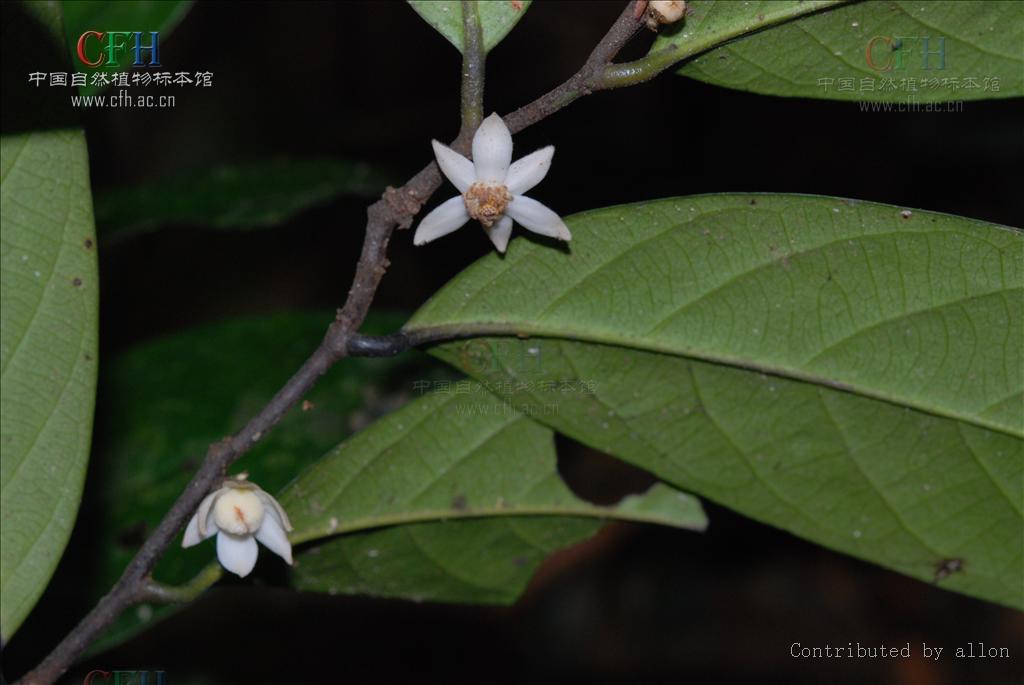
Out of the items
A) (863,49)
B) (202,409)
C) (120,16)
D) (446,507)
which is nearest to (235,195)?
(202,409)

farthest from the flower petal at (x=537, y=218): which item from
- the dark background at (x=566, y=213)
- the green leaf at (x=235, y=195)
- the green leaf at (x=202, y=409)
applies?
the dark background at (x=566, y=213)

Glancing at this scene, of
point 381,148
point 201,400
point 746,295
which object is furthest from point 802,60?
point 381,148

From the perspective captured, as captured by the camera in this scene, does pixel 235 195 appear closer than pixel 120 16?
No

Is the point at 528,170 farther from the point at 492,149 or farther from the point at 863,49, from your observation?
the point at 863,49

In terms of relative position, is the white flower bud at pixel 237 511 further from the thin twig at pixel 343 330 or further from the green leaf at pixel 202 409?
the green leaf at pixel 202 409

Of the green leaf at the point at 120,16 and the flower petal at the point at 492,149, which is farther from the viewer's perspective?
the green leaf at the point at 120,16

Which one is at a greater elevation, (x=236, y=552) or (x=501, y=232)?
(x=501, y=232)
